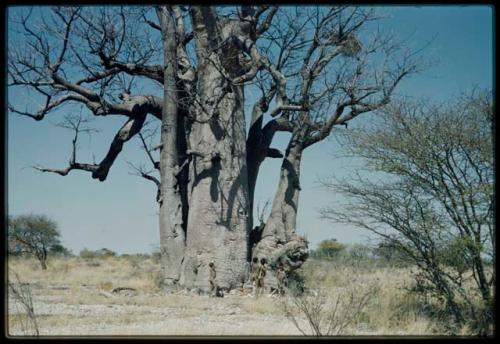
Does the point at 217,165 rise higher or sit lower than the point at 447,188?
higher

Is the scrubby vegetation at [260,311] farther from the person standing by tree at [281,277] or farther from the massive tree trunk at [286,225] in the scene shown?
the massive tree trunk at [286,225]

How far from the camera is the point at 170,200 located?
39.3ft

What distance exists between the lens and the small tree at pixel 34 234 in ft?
77.9

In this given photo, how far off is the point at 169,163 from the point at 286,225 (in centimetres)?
250

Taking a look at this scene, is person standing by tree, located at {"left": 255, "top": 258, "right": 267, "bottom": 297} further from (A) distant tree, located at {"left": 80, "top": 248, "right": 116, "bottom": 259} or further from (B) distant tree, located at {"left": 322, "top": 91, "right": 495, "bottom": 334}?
(A) distant tree, located at {"left": 80, "top": 248, "right": 116, "bottom": 259}

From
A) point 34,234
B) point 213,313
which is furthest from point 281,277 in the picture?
point 34,234

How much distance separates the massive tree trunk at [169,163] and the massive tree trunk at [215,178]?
372mm

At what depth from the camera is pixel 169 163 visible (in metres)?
12.0

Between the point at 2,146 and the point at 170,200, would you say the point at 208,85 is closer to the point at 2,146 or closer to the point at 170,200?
the point at 170,200

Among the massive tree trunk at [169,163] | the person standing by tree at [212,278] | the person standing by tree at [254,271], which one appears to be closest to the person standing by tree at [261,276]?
the person standing by tree at [254,271]

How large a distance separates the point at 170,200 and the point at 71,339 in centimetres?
598

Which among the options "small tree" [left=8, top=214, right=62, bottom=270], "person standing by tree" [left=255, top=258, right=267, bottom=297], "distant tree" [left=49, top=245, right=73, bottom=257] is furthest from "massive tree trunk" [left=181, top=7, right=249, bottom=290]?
"distant tree" [left=49, top=245, right=73, bottom=257]

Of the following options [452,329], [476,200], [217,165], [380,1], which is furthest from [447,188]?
[217,165]

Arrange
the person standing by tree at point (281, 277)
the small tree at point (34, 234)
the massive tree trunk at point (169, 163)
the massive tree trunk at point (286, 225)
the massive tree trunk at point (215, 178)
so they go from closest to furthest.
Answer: the person standing by tree at point (281, 277), the massive tree trunk at point (215, 178), the massive tree trunk at point (286, 225), the massive tree trunk at point (169, 163), the small tree at point (34, 234)
